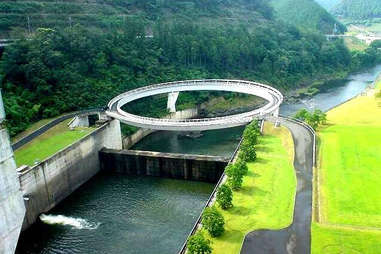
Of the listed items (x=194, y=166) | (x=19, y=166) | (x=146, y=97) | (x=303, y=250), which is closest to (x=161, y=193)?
(x=194, y=166)

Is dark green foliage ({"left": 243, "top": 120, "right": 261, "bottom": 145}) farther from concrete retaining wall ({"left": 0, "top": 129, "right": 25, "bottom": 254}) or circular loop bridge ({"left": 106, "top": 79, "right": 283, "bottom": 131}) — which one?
concrete retaining wall ({"left": 0, "top": 129, "right": 25, "bottom": 254})

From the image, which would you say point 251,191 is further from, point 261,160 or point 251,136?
point 251,136

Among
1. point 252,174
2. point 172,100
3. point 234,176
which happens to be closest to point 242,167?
point 234,176

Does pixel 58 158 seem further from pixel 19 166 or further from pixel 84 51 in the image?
pixel 84 51

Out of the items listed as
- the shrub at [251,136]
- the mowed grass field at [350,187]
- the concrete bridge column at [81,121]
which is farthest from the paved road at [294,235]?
the concrete bridge column at [81,121]

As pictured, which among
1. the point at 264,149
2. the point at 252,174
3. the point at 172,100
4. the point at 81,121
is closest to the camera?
the point at 252,174

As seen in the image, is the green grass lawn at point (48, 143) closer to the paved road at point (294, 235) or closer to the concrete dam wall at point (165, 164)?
the concrete dam wall at point (165, 164)
